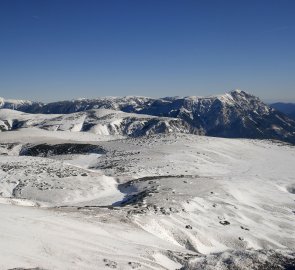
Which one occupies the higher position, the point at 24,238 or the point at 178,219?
the point at 24,238

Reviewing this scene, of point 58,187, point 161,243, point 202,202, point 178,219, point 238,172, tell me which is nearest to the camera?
point 161,243

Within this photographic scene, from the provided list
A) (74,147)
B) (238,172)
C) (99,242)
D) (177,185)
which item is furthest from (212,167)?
(99,242)

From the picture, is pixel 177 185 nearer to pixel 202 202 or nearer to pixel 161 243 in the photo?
pixel 202 202

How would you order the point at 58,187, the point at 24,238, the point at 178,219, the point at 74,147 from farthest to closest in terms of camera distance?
1. the point at 74,147
2. the point at 58,187
3. the point at 178,219
4. the point at 24,238
